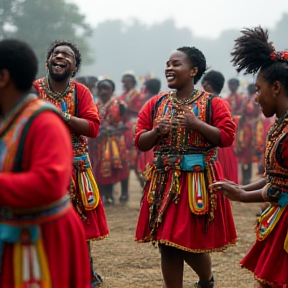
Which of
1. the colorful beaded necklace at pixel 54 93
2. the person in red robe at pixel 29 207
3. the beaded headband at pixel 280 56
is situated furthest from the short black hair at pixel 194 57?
the person in red robe at pixel 29 207

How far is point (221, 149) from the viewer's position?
961cm

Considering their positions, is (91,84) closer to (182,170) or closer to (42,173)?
(182,170)

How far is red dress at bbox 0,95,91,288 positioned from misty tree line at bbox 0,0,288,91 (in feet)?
39.8

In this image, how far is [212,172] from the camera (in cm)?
529

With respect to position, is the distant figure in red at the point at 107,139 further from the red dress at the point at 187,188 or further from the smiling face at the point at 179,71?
the red dress at the point at 187,188

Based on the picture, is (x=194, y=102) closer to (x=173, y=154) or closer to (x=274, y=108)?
(x=173, y=154)

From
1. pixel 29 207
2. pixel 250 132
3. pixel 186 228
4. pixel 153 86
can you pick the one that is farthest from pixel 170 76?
pixel 250 132

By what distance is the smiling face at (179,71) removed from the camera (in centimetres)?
531

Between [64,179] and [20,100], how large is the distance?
Result: 47cm

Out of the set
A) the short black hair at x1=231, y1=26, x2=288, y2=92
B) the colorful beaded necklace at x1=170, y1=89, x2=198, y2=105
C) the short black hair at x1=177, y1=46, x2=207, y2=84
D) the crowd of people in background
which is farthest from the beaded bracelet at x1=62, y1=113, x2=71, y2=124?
the short black hair at x1=231, y1=26, x2=288, y2=92

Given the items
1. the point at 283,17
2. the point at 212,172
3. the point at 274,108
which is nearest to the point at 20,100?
the point at 274,108

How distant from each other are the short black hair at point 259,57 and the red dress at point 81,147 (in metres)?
1.58

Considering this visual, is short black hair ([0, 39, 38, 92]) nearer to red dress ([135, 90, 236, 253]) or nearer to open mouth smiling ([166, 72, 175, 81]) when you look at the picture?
red dress ([135, 90, 236, 253])

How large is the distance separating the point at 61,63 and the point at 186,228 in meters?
1.71
